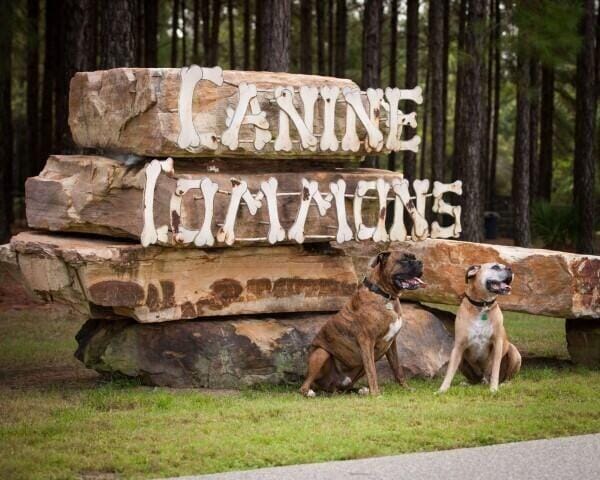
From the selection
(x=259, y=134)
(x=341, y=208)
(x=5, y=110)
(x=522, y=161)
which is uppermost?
(x=5, y=110)

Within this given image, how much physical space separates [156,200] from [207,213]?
19.5 inches

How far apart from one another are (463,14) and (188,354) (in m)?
19.7

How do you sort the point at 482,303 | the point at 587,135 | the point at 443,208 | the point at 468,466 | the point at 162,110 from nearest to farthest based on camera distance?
the point at 468,466, the point at 162,110, the point at 482,303, the point at 443,208, the point at 587,135

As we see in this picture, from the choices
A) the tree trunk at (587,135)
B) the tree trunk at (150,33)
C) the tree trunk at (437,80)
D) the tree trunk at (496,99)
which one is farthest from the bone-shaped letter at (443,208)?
the tree trunk at (150,33)

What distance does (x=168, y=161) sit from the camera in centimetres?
1071

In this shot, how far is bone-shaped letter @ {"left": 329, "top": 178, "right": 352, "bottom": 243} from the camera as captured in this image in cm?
1167

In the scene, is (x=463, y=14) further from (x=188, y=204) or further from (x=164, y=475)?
(x=164, y=475)

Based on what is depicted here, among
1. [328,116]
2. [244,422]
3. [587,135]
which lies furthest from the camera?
[587,135]

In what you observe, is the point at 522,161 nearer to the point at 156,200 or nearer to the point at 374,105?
the point at 374,105

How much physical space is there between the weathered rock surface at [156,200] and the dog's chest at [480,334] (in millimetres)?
1714

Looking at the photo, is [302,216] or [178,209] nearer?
[178,209]

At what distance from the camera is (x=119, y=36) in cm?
1658

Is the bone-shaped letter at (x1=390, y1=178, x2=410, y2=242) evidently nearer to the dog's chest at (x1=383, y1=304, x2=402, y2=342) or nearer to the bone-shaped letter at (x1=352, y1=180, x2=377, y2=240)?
the bone-shaped letter at (x1=352, y1=180, x2=377, y2=240)

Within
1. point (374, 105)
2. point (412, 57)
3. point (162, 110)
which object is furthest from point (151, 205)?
point (412, 57)
